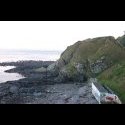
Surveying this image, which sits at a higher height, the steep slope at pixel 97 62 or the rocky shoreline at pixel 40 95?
the steep slope at pixel 97 62

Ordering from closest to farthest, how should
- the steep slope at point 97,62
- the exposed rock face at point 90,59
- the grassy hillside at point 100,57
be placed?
1. the grassy hillside at point 100,57
2. the steep slope at point 97,62
3. the exposed rock face at point 90,59

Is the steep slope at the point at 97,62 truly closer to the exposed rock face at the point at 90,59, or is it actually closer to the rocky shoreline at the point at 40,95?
the exposed rock face at the point at 90,59

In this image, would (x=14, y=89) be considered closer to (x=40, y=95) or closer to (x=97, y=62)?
(x=40, y=95)

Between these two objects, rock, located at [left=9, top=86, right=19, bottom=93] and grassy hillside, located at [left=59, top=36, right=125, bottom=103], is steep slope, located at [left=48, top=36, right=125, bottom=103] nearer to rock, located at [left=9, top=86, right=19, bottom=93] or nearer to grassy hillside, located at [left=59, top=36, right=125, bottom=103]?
grassy hillside, located at [left=59, top=36, right=125, bottom=103]

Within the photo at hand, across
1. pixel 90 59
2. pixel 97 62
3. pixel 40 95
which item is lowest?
pixel 40 95

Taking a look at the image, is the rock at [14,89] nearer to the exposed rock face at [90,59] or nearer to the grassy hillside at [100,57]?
the exposed rock face at [90,59]

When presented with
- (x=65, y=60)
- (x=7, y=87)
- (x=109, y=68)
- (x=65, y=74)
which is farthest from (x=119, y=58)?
(x=7, y=87)

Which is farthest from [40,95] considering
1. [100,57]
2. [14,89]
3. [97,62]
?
[100,57]

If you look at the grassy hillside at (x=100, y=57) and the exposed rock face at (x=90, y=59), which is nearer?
the grassy hillside at (x=100, y=57)

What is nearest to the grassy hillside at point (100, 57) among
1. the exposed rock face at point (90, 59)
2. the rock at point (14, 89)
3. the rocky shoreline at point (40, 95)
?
the exposed rock face at point (90, 59)

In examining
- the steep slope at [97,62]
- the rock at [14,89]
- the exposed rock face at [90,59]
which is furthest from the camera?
the exposed rock face at [90,59]
